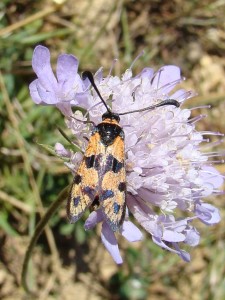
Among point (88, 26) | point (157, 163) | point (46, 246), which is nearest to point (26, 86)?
point (88, 26)

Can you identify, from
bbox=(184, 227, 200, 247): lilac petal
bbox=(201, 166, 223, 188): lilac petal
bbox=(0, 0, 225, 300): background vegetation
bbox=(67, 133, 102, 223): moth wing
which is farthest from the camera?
bbox=(0, 0, 225, 300): background vegetation

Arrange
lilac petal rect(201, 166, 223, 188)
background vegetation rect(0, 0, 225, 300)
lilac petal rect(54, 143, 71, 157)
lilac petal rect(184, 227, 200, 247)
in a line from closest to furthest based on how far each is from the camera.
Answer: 1. lilac petal rect(54, 143, 71, 157)
2. lilac petal rect(184, 227, 200, 247)
3. lilac petal rect(201, 166, 223, 188)
4. background vegetation rect(0, 0, 225, 300)

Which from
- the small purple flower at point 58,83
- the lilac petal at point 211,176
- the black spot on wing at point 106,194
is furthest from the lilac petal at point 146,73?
the black spot on wing at point 106,194

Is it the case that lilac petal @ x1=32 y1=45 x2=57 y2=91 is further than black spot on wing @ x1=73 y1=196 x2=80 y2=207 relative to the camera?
Yes

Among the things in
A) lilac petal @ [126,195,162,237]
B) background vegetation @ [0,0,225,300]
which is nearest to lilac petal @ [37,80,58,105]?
lilac petal @ [126,195,162,237]

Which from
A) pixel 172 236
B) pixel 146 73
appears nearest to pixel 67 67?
pixel 146 73

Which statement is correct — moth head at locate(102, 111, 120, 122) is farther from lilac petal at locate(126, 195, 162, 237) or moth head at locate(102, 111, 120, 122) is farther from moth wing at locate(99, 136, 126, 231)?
lilac petal at locate(126, 195, 162, 237)

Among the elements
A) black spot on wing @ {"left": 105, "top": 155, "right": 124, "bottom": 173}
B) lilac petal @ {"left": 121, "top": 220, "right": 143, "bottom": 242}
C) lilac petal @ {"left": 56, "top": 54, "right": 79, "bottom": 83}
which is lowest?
lilac petal @ {"left": 121, "top": 220, "right": 143, "bottom": 242}

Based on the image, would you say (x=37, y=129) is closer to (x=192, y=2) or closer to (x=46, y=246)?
(x=46, y=246)

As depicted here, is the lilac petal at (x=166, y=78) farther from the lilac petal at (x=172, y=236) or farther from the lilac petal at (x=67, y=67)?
the lilac petal at (x=172, y=236)
